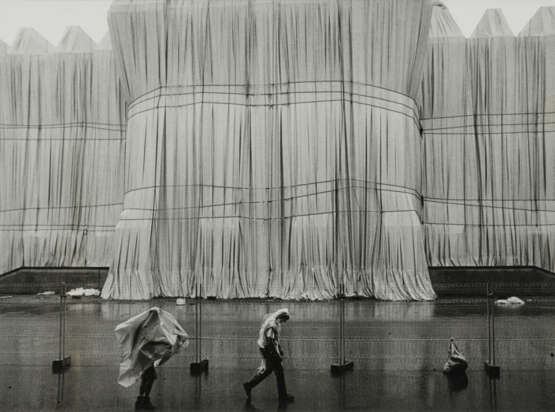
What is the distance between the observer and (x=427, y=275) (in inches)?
881

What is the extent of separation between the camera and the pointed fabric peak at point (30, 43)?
2997 centimetres

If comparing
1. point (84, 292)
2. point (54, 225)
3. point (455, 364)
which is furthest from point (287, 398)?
point (54, 225)

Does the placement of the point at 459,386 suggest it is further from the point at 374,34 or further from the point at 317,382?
the point at 374,34

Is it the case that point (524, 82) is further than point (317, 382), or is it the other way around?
point (524, 82)

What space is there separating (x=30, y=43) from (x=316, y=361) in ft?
76.9

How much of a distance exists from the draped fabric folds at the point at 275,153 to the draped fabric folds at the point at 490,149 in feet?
12.3

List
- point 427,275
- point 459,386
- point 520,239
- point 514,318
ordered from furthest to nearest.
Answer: point 520,239
point 427,275
point 514,318
point 459,386

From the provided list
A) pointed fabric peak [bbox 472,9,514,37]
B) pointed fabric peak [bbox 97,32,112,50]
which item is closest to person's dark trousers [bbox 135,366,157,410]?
pointed fabric peak [bbox 472,9,514,37]

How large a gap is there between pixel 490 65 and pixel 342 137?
25.7ft

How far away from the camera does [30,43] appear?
3027cm

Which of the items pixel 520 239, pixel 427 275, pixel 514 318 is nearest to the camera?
pixel 514 318

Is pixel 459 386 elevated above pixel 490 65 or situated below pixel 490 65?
below

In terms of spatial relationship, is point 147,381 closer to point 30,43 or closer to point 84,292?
point 84,292

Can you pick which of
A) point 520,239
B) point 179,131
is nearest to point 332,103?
point 179,131
